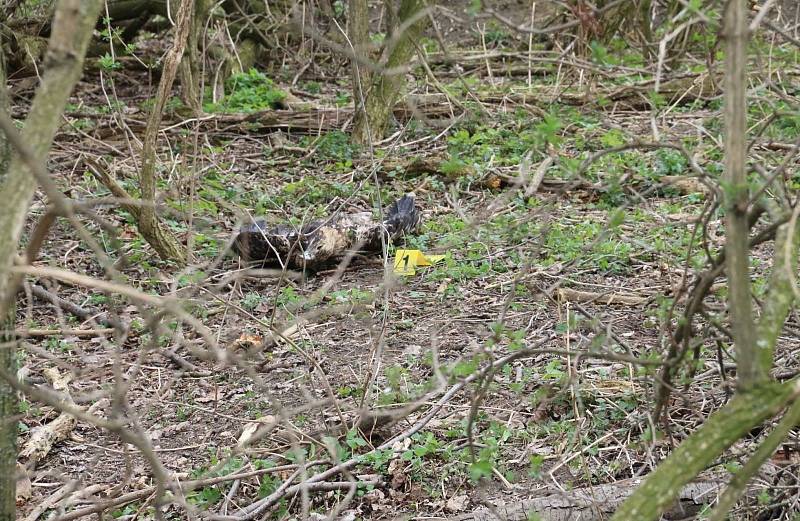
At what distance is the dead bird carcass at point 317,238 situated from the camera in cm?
592

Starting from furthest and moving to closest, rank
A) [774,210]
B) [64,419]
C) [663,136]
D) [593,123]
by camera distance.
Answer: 1. [593,123]
2. [663,136]
3. [64,419]
4. [774,210]

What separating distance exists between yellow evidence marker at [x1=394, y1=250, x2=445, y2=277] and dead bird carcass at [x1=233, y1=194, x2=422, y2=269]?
0.15 meters

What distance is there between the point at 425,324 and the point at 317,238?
1.17m

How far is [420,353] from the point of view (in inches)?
189

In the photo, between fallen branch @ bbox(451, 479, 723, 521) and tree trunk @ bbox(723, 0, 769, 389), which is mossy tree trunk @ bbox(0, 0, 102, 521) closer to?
tree trunk @ bbox(723, 0, 769, 389)

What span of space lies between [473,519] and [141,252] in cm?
376

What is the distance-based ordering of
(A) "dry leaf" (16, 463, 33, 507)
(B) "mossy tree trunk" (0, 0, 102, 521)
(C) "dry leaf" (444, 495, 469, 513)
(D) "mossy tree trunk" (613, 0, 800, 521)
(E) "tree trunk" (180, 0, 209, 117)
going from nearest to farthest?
(B) "mossy tree trunk" (0, 0, 102, 521)
(D) "mossy tree trunk" (613, 0, 800, 521)
(C) "dry leaf" (444, 495, 469, 513)
(A) "dry leaf" (16, 463, 33, 507)
(E) "tree trunk" (180, 0, 209, 117)

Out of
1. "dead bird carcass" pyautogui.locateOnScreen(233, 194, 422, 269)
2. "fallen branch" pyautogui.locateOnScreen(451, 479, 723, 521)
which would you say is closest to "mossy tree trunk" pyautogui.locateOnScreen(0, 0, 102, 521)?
"fallen branch" pyautogui.locateOnScreen(451, 479, 723, 521)

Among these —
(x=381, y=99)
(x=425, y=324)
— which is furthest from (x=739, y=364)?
(x=381, y=99)

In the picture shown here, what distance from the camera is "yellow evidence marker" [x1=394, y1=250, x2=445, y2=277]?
5.74m

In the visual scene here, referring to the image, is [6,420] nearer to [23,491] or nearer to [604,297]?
[23,491]

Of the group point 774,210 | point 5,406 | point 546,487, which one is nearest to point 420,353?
point 546,487

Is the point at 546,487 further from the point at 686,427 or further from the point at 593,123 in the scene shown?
the point at 593,123

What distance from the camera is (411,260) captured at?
591 centimetres
